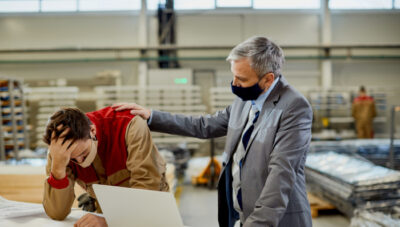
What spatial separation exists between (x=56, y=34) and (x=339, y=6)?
10.8 metres

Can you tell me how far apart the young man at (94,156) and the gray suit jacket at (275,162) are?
48 centimetres

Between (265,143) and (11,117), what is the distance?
8.56 meters

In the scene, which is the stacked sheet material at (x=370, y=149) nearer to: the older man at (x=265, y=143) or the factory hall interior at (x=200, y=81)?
the factory hall interior at (x=200, y=81)

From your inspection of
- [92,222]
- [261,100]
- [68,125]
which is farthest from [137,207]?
[261,100]

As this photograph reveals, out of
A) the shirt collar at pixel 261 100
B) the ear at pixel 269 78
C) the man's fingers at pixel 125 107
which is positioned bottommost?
the man's fingers at pixel 125 107

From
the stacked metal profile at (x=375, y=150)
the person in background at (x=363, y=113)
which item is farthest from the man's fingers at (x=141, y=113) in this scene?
the person in background at (x=363, y=113)

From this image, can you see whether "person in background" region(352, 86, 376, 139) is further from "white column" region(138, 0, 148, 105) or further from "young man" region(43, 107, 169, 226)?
"young man" region(43, 107, 169, 226)

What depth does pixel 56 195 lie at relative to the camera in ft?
5.07

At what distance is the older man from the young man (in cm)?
28

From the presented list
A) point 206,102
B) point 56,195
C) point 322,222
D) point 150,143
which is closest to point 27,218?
point 56,195

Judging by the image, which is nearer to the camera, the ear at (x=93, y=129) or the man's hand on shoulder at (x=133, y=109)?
the ear at (x=93, y=129)

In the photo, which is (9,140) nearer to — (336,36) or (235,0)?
(235,0)

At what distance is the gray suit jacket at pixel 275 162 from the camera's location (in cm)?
147

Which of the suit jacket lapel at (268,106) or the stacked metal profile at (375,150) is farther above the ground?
the suit jacket lapel at (268,106)
